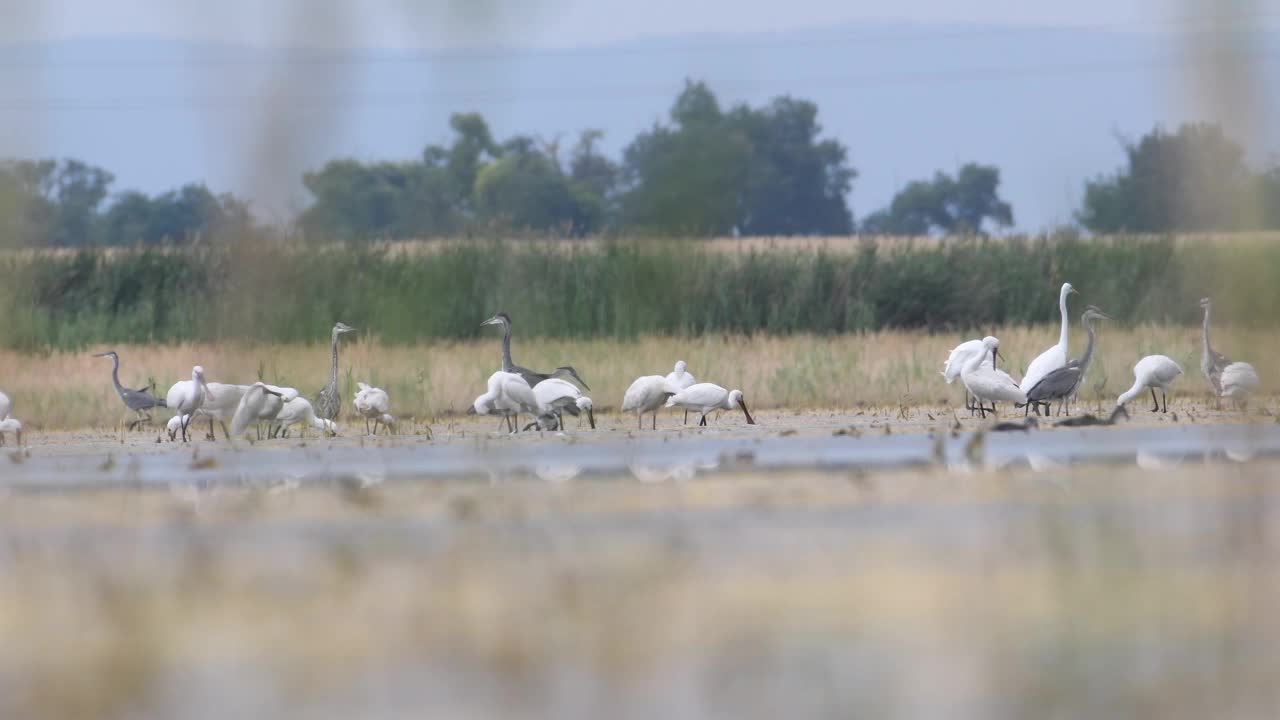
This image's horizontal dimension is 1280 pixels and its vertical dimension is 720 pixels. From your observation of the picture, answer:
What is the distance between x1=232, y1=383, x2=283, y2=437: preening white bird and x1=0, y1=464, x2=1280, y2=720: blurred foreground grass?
4202 millimetres

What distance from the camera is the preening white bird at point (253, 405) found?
13703 millimetres

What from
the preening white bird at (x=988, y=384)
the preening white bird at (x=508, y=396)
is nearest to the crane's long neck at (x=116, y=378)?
the preening white bird at (x=508, y=396)

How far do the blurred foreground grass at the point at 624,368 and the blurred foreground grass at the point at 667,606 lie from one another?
6.75 meters

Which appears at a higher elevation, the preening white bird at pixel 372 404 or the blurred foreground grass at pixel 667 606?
the preening white bird at pixel 372 404

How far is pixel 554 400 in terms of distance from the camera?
1459 cm

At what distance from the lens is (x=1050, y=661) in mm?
5496

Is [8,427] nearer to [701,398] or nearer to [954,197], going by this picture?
[701,398]

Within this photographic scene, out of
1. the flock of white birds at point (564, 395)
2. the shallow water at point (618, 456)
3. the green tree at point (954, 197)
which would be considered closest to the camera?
the shallow water at point (618, 456)

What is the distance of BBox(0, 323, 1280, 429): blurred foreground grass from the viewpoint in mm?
17672

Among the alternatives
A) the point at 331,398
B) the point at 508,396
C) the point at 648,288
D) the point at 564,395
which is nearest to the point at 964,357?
the point at 564,395

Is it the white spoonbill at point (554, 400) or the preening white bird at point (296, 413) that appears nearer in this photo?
the preening white bird at point (296, 413)

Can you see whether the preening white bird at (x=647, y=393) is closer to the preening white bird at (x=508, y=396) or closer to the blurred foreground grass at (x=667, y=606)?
the preening white bird at (x=508, y=396)

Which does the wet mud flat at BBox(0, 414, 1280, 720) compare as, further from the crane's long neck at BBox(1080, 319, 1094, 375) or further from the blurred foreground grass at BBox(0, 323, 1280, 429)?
the blurred foreground grass at BBox(0, 323, 1280, 429)

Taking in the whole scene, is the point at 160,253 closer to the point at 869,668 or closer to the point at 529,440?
the point at 529,440
